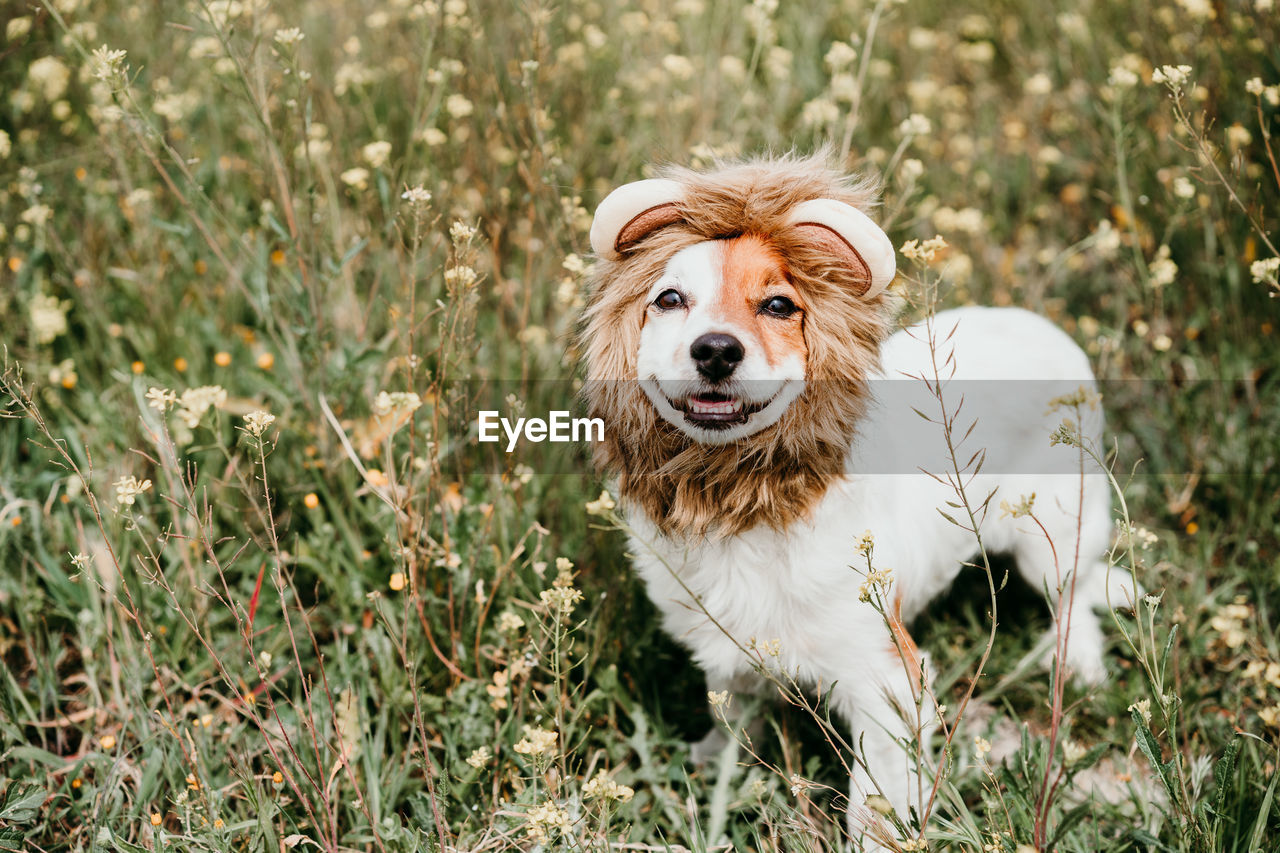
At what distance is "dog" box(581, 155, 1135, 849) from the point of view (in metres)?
A: 1.81

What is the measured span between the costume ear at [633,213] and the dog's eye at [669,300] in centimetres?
15

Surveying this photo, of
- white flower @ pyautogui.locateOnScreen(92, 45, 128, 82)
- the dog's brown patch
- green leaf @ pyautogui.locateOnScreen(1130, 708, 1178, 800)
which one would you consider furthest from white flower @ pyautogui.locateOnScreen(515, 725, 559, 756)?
white flower @ pyautogui.locateOnScreen(92, 45, 128, 82)

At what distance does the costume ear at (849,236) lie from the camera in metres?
1.77

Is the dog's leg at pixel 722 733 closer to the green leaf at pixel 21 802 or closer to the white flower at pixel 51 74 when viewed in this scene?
the green leaf at pixel 21 802

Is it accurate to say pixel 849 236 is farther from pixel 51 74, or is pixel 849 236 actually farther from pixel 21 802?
pixel 51 74

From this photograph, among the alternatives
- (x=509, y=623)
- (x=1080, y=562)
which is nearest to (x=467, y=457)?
(x=509, y=623)

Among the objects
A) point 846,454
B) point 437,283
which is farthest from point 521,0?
point 846,454

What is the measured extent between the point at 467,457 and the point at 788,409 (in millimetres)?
1359

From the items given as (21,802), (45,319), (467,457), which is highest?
(45,319)

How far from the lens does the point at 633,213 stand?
1.89 metres

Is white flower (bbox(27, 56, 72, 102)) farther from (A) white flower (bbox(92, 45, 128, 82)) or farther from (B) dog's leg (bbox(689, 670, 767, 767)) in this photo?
(B) dog's leg (bbox(689, 670, 767, 767))

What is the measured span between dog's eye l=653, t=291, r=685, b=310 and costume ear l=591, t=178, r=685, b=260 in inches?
5.9

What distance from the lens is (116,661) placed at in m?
2.39

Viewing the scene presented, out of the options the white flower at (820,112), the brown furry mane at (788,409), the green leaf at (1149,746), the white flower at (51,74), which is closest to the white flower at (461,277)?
the brown furry mane at (788,409)
